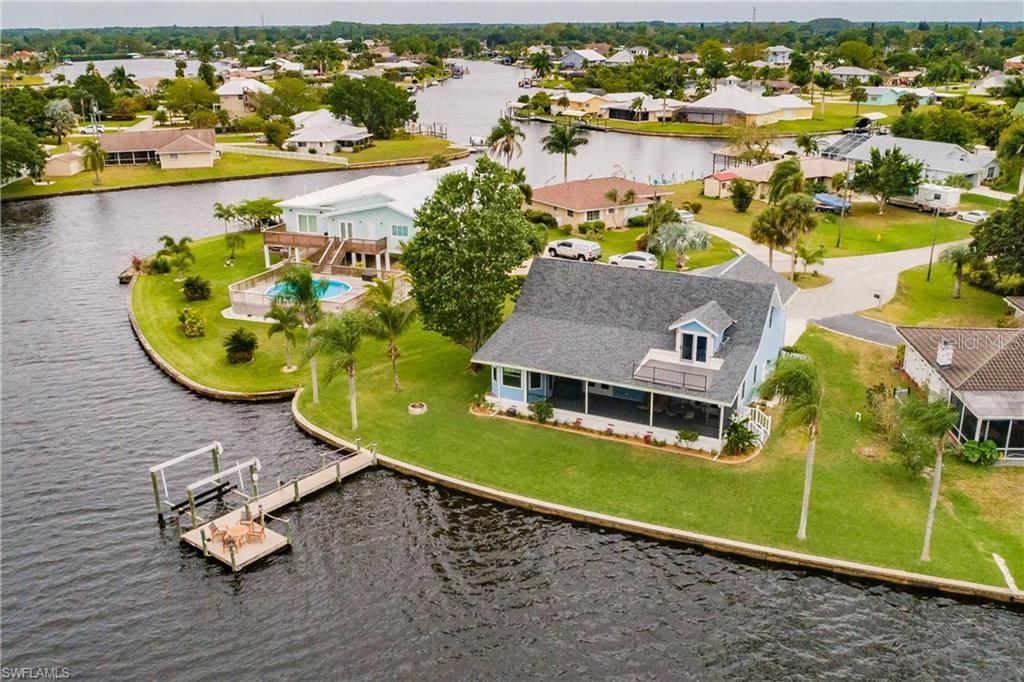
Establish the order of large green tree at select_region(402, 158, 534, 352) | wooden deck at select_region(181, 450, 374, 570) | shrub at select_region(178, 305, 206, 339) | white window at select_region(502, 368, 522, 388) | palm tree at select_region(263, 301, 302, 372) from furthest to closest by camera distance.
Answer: shrub at select_region(178, 305, 206, 339)
palm tree at select_region(263, 301, 302, 372)
large green tree at select_region(402, 158, 534, 352)
white window at select_region(502, 368, 522, 388)
wooden deck at select_region(181, 450, 374, 570)

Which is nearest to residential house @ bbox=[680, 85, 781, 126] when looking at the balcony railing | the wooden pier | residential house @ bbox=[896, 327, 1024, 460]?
residential house @ bbox=[896, 327, 1024, 460]

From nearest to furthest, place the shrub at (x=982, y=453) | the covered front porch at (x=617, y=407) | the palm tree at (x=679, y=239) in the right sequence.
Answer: the shrub at (x=982, y=453), the covered front porch at (x=617, y=407), the palm tree at (x=679, y=239)

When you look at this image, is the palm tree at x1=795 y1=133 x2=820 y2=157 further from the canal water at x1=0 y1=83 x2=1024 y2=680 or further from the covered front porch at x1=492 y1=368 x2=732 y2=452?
the canal water at x1=0 y1=83 x2=1024 y2=680

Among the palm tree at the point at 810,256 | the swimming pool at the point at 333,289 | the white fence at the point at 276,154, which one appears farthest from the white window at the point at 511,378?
the white fence at the point at 276,154

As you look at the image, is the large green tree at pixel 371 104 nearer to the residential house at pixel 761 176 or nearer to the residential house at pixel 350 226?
the residential house at pixel 761 176
